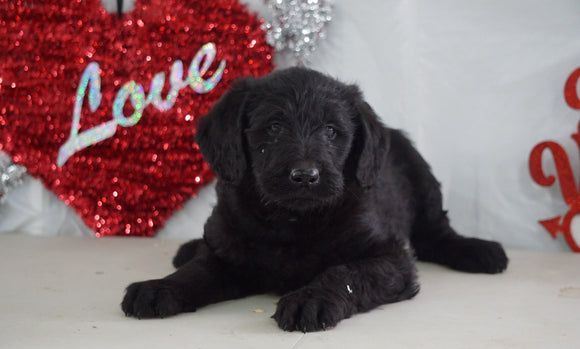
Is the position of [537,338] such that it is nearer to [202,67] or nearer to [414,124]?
[414,124]

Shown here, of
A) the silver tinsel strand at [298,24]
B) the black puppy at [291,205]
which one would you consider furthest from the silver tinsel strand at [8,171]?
the black puppy at [291,205]

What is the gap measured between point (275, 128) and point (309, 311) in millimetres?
644

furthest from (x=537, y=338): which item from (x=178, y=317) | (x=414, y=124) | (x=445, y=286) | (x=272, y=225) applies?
(x=414, y=124)

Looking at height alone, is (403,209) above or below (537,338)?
above

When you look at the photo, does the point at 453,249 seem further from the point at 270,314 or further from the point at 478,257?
the point at 270,314

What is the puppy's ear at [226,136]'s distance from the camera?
2.34 metres

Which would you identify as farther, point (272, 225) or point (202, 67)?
point (202, 67)

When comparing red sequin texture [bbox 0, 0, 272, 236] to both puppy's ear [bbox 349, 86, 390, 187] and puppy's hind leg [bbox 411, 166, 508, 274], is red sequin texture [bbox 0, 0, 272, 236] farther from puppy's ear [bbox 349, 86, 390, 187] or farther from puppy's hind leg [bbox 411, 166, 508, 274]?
puppy's ear [bbox 349, 86, 390, 187]

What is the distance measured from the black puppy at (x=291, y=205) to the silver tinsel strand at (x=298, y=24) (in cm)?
100

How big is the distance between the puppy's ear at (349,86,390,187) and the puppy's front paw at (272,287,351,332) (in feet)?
1.67

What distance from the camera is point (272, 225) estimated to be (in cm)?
236

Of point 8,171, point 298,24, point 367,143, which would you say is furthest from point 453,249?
point 8,171

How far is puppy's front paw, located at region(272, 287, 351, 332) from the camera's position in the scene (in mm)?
1965

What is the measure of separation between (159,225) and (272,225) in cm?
152
